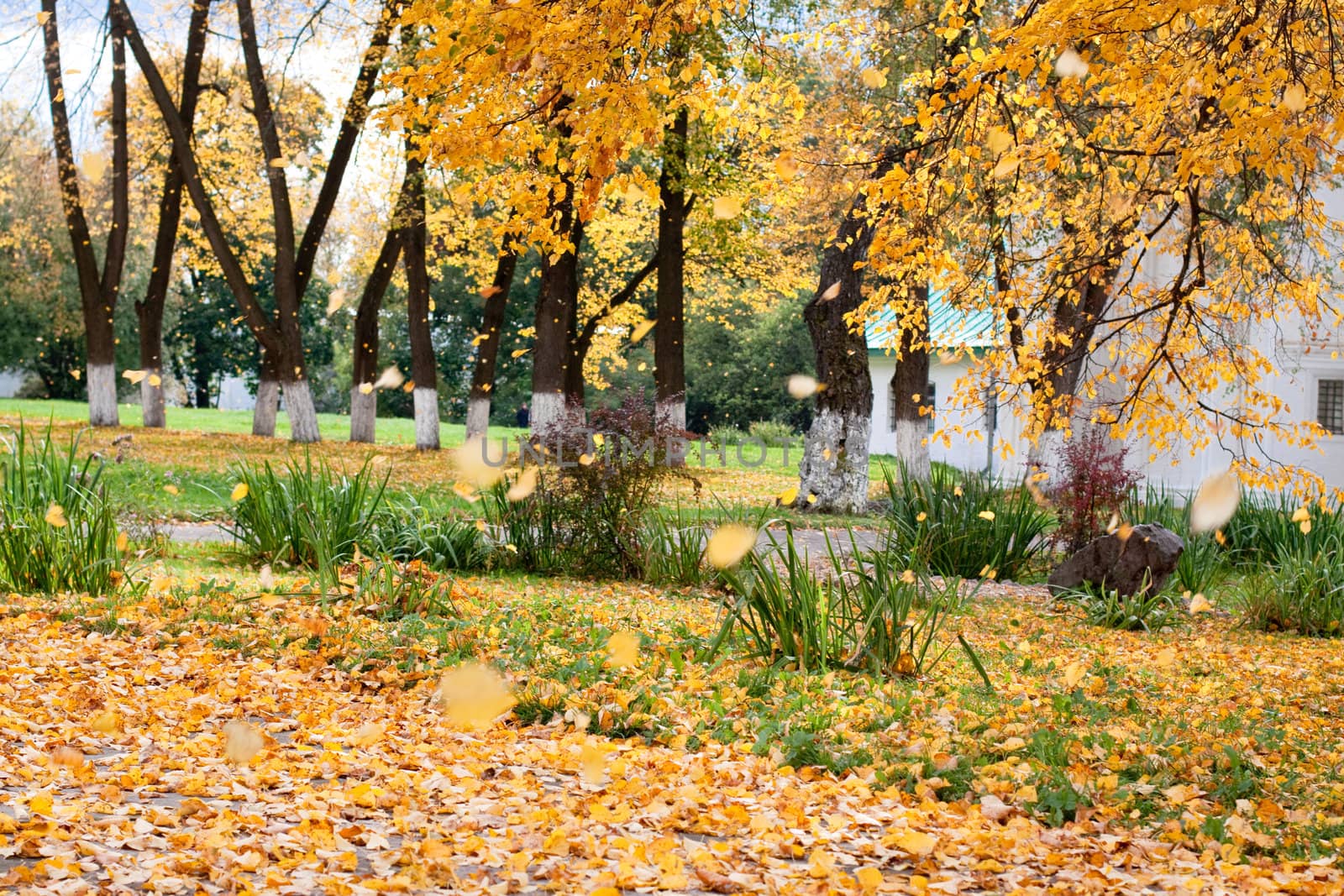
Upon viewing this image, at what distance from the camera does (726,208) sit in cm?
2008

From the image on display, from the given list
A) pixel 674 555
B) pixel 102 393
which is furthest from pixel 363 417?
pixel 674 555

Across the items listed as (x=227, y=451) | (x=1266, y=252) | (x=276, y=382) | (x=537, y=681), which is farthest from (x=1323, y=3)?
(x=276, y=382)

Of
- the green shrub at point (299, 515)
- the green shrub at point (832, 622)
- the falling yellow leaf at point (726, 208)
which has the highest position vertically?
the falling yellow leaf at point (726, 208)

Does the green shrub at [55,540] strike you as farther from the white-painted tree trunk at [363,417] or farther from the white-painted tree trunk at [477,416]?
the white-painted tree trunk at [363,417]

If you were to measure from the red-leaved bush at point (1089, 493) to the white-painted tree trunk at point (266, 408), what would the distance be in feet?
47.5

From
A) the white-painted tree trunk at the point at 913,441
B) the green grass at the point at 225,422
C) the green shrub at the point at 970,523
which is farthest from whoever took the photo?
the green grass at the point at 225,422

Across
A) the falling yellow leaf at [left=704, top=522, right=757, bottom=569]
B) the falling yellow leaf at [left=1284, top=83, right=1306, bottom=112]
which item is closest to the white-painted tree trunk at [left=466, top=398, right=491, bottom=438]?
the falling yellow leaf at [left=704, top=522, right=757, bottom=569]

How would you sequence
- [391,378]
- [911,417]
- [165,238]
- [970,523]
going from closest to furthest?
1. [970,523]
2. [911,417]
3. [165,238]
4. [391,378]

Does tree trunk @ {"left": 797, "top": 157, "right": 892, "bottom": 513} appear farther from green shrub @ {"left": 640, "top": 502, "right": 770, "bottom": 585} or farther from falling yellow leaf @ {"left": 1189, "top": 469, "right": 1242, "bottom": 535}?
green shrub @ {"left": 640, "top": 502, "right": 770, "bottom": 585}

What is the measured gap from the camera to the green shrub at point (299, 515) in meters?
8.25

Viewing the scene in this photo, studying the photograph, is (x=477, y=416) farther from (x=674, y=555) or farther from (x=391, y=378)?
(x=391, y=378)

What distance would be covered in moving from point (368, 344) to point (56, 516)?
52.3 feet

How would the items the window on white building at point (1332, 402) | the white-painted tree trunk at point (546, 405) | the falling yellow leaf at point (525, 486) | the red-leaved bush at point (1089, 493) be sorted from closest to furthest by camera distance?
the falling yellow leaf at point (525, 486) → the red-leaved bush at point (1089, 493) → the white-painted tree trunk at point (546, 405) → the window on white building at point (1332, 402)

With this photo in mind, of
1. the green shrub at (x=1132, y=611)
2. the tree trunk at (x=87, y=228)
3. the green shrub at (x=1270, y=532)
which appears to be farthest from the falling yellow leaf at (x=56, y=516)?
the tree trunk at (x=87, y=228)
